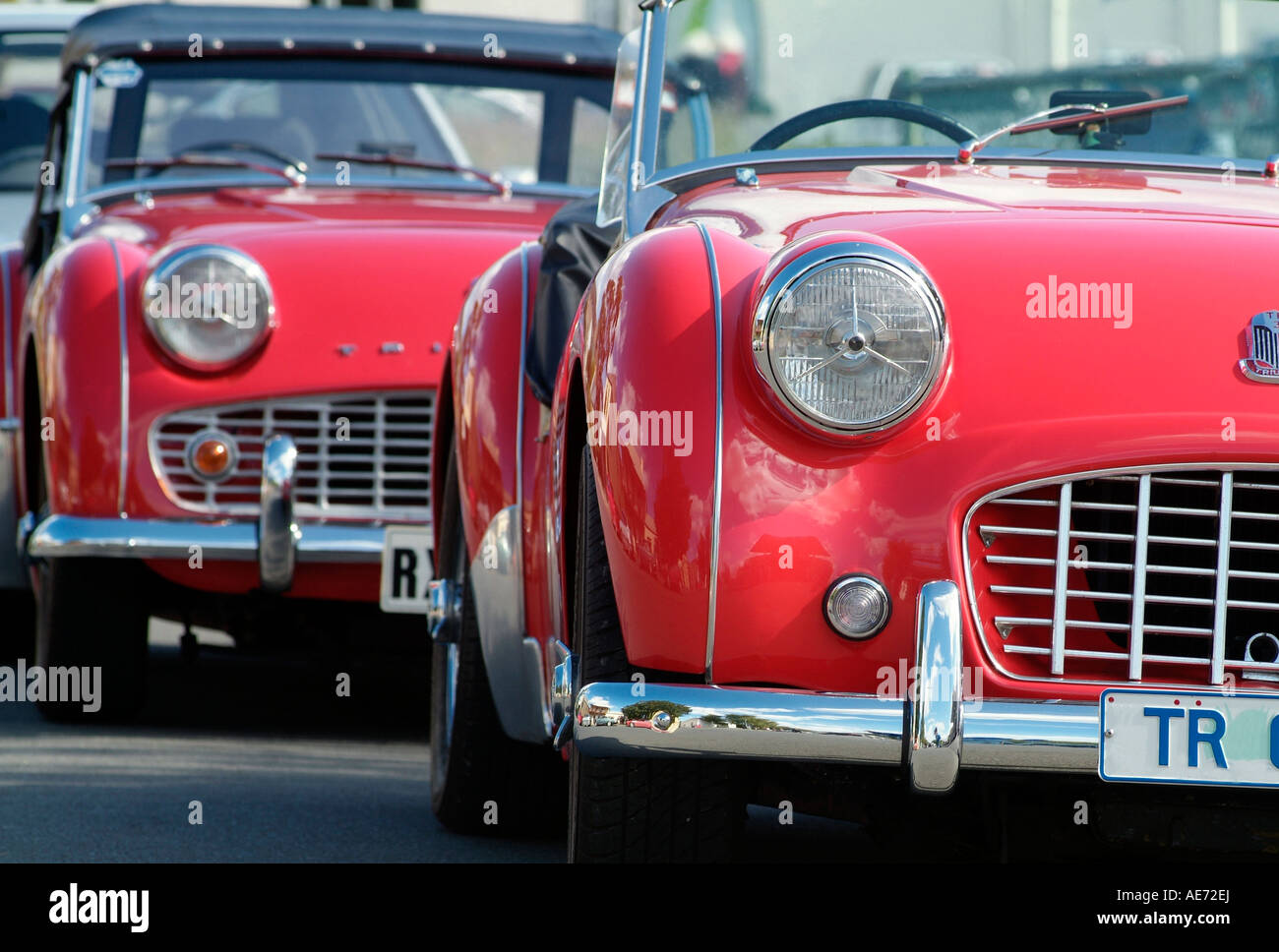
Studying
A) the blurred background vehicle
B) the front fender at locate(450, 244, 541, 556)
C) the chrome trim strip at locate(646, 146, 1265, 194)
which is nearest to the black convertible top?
the blurred background vehicle

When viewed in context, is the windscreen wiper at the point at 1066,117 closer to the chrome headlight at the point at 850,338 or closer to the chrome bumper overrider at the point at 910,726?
the chrome headlight at the point at 850,338

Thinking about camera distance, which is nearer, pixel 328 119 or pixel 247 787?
pixel 247 787

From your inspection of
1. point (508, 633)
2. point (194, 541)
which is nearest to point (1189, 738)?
point (508, 633)

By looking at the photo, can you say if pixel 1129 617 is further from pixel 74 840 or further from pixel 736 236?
pixel 74 840

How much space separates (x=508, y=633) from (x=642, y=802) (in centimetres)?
108

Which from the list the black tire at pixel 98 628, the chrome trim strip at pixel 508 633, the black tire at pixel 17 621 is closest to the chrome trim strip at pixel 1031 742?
the chrome trim strip at pixel 508 633

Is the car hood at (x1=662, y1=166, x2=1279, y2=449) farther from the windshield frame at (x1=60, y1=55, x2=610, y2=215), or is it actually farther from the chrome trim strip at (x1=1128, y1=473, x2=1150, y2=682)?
the windshield frame at (x1=60, y1=55, x2=610, y2=215)

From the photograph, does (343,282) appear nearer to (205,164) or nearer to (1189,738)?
(205,164)

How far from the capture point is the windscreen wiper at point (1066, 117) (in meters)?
3.88

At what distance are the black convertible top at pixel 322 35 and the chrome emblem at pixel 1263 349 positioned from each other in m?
4.25

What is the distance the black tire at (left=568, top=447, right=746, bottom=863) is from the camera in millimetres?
2857

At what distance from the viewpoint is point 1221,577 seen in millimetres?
2709

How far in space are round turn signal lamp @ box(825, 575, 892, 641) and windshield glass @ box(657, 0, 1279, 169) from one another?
4.90 feet
